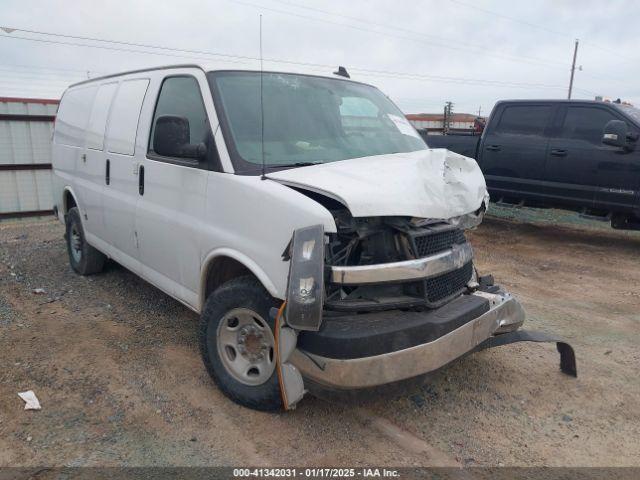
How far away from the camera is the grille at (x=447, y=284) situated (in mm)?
3035

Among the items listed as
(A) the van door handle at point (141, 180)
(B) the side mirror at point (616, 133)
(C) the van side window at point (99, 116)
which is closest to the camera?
(A) the van door handle at point (141, 180)

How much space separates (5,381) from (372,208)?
9.44 feet

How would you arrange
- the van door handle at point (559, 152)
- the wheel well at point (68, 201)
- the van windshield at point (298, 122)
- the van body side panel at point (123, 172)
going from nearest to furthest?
the van windshield at point (298, 122)
the van body side panel at point (123, 172)
the wheel well at point (68, 201)
the van door handle at point (559, 152)

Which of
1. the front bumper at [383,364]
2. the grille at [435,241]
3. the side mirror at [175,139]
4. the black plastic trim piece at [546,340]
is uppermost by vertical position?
the side mirror at [175,139]

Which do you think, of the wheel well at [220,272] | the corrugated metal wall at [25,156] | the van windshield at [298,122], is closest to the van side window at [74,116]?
the van windshield at [298,122]

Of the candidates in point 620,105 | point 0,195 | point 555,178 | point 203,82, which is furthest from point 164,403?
point 0,195

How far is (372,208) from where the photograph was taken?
2.79 meters

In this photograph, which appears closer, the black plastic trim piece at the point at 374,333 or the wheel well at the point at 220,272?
the black plastic trim piece at the point at 374,333

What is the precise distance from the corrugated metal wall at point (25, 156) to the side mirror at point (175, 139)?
28.6ft

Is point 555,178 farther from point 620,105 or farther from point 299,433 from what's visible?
point 299,433

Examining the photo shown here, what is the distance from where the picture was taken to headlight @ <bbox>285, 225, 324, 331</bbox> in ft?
8.79

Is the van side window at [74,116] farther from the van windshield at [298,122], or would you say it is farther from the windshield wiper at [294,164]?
the windshield wiper at [294,164]

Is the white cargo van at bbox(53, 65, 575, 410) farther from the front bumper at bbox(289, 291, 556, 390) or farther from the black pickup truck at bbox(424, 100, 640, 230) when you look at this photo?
the black pickup truck at bbox(424, 100, 640, 230)

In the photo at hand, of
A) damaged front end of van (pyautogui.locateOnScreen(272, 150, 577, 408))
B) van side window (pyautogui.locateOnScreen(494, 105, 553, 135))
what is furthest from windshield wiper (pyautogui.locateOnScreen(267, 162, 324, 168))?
van side window (pyautogui.locateOnScreen(494, 105, 553, 135))
